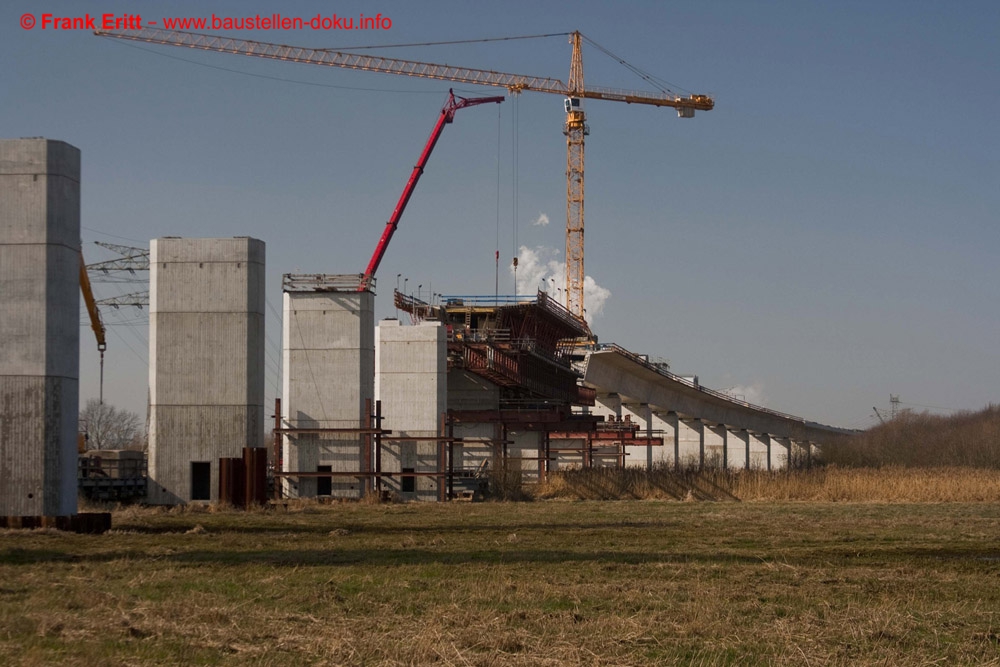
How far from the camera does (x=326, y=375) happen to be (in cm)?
5128

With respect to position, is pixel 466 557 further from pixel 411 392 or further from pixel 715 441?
pixel 715 441

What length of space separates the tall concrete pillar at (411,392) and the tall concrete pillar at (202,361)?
33.1ft

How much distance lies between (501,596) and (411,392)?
38.8 metres

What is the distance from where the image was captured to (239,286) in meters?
44.9

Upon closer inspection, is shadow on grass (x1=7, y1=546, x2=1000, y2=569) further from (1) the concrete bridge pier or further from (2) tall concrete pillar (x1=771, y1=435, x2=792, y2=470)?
(2) tall concrete pillar (x1=771, y1=435, x2=792, y2=470)

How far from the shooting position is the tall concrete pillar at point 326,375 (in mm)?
50719

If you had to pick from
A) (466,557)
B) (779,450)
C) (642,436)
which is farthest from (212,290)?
(779,450)

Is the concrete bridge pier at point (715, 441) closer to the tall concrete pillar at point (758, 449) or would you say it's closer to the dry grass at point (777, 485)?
the tall concrete pillar at point (758, 449)

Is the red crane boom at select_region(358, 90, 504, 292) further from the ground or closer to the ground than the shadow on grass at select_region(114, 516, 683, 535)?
further from the ground

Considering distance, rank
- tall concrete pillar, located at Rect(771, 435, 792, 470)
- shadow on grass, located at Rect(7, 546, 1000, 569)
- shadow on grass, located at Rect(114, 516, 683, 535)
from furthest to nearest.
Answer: tall concrete pillar, located at Rect(771, 435, 792, 470) < shadow on grass, located at Rect(114, 516, 683, 535) < shadow on grass, located at Rect(7, 546, 1000, 569)

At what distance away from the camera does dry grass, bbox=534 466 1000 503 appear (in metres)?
47.8

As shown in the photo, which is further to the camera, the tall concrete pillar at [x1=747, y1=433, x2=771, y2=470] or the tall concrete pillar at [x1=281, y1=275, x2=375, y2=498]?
the tall concrete pillar at [x1=747, y1=433, x2=771, y2=470]

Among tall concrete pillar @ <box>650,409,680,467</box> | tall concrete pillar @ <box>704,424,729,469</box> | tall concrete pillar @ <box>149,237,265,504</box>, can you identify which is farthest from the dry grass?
tall concrete pillar @ <box>704,424,729,469</box>

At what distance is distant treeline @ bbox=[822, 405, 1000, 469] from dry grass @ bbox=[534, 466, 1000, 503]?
27.2 meters
